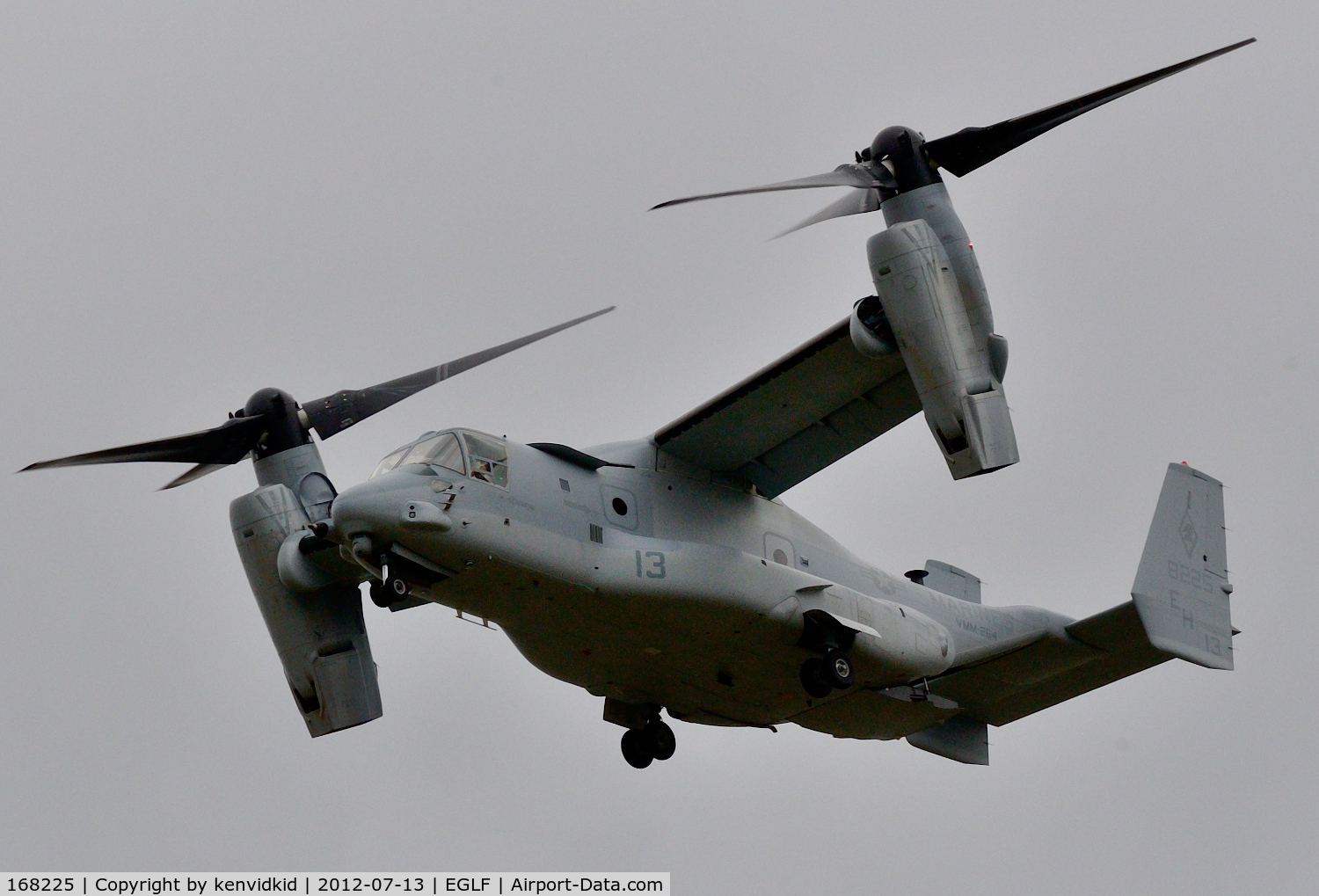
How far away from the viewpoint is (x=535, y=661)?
19.1 m

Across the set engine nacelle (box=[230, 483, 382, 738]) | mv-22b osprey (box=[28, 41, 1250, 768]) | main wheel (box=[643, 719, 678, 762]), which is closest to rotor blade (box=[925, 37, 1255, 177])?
mv-22b osprey (box=[28, 41, 1250, 768])

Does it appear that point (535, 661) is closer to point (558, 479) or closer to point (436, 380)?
point (558, 479)

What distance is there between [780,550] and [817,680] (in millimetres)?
1617

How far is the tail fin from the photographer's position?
20.2m

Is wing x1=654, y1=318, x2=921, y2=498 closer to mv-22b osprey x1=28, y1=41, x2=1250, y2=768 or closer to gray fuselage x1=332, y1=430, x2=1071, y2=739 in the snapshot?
mv-22b osprey x1=28, y1=41, x2=1250, y2=768

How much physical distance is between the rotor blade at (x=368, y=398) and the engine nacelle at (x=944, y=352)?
6.18m

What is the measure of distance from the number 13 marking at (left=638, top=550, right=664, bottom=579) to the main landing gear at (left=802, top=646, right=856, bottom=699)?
197cm

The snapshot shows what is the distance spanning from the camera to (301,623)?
20.6m

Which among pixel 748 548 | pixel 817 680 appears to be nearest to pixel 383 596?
pixel 748 548

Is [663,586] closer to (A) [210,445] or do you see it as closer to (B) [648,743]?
(B) [648,743]

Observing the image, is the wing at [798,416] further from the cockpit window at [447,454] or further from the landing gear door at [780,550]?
the cockpit window at [447,454]

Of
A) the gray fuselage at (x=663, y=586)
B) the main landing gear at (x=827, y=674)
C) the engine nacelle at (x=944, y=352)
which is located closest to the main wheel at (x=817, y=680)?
the main landing gear at (x=827, y=674)

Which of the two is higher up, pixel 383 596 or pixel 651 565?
pixel 651 565

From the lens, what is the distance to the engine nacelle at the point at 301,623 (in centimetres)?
2056
